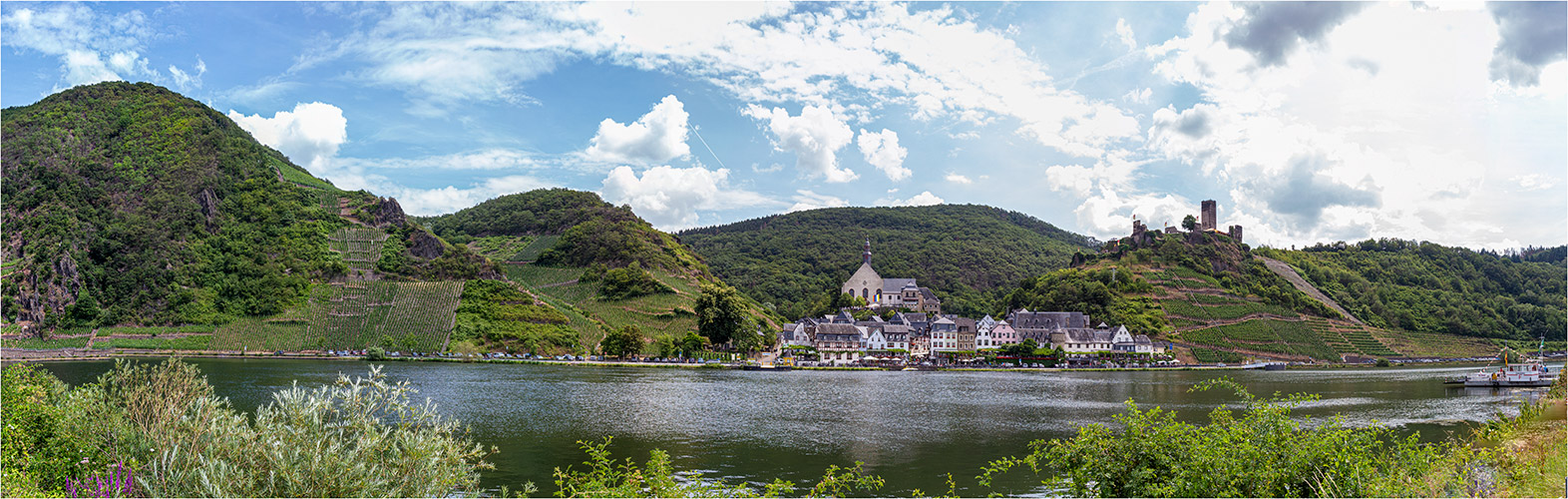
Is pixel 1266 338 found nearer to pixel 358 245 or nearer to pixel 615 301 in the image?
pixel 615 301

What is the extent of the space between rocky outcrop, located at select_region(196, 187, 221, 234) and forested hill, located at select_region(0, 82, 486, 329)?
0.15 m

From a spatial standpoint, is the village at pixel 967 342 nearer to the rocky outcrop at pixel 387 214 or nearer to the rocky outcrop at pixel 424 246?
the rocky outcrop at pixel 424 246

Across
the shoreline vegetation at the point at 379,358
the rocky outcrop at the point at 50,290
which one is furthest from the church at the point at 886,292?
the rocky outcrop at the point at 50,290

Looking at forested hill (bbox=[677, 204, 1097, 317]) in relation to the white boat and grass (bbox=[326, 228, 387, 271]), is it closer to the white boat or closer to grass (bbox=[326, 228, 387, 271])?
grass (bbox=[326, 228, 387, 271])

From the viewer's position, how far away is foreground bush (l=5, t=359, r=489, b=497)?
382 inches

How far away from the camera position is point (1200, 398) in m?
50.4

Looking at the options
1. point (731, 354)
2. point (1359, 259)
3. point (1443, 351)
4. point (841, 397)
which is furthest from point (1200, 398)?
point (1359, 259)

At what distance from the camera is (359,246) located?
111m

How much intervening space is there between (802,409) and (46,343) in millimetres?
78495

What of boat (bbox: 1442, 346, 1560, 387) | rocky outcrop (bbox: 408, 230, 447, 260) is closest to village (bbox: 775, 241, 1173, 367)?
boat (bbox: 1442, 346, 1560, 387)

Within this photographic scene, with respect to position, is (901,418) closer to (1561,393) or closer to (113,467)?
(1561,393)

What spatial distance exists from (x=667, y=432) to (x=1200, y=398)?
34733 millimetres

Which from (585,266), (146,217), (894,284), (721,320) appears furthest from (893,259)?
(146,217)

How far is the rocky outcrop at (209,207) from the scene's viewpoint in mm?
106287
